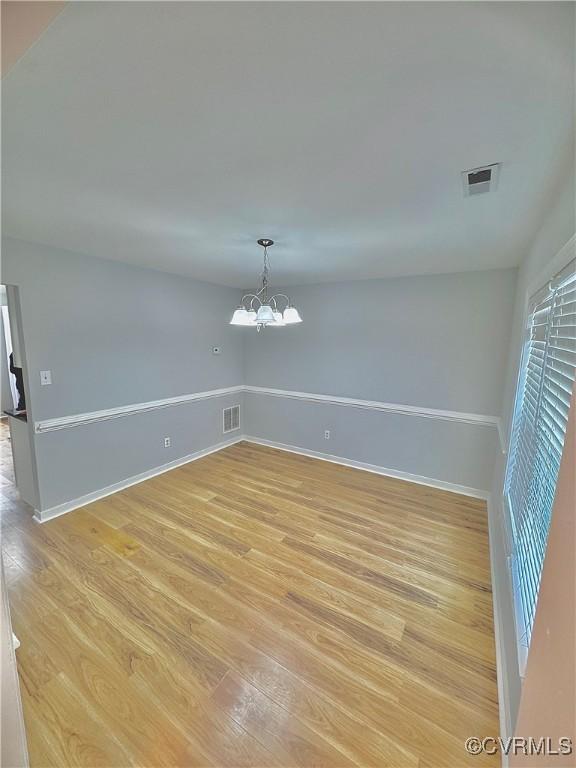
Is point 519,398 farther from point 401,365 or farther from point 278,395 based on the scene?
point 278,395

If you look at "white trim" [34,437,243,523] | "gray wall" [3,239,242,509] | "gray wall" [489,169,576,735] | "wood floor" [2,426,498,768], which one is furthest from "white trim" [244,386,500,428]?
"gray wall" [489,169,576,735]

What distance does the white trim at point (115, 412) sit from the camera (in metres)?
2.72

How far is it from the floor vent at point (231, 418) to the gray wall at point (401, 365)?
2.07 feet

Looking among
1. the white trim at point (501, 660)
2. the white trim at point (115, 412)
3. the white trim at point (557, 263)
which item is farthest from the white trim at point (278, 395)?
A: the white trim at point (557, 263)

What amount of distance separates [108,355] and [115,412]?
2.01ft

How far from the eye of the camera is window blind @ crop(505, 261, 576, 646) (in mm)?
1023

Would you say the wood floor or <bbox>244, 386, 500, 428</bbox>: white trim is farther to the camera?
<bbox>244, 386, 500, 428</bbox>: white trim

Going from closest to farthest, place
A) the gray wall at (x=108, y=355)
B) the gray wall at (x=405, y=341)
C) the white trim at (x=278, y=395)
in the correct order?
the gray wall at (x=108, y=355) < the white trim at (x=278, y=395) < the gray wall at (x=405, y=341)

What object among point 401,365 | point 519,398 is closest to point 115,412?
point 401,365

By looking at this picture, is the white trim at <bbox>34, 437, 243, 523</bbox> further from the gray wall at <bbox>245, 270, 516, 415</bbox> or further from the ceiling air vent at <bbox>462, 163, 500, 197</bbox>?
the ceiling air vent at <bbox>462, 163, 500, 197</bbox>

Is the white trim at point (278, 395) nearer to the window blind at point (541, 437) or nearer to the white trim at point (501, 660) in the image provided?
the white trim at point (501, 660)

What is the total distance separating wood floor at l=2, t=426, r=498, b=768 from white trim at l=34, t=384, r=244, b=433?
2.79 feet

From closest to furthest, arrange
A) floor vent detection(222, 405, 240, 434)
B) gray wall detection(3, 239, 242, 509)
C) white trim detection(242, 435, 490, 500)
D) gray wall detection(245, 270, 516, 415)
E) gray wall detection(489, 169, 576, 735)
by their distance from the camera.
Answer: gray wall detection(489, 169, 576, 735) → gray wall detection(3, 239, 242, 509) → gray wall detection(245, 270, 516, 415) → white trim detection(242, 435, 490, 500) → floor vent detection(222, 405, 240, 434)

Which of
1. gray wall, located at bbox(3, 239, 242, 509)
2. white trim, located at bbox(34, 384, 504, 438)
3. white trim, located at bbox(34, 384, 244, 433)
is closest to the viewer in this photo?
gray wall, located at bbox(3, 239, 242, 509)
